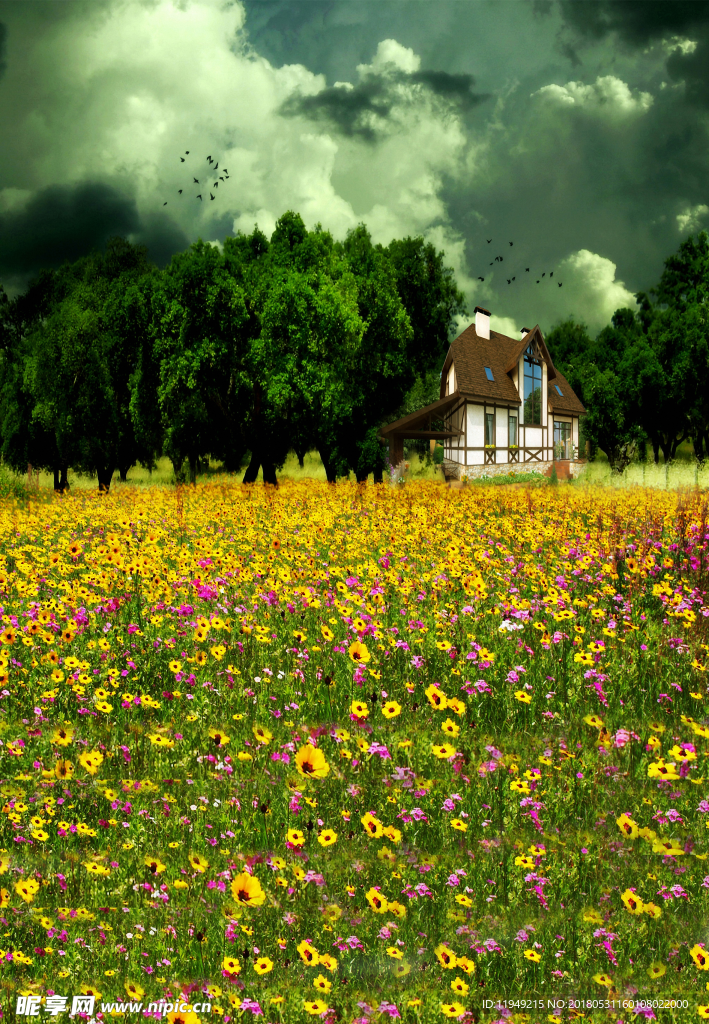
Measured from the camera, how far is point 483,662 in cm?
489

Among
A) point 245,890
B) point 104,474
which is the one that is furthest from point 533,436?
point 245,890

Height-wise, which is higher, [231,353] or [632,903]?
[231,353]

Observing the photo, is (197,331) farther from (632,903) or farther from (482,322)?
(632,903)

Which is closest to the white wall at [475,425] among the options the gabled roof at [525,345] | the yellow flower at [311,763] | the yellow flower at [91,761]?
the gabled roof at [525,345]

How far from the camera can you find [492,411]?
3831 cm

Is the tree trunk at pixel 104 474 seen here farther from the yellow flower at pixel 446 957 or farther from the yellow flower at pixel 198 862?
the yellow flower at pixel 446 957

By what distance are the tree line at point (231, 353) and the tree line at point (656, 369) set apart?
1590 cm

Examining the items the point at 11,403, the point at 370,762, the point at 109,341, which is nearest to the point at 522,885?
the point at 370,762

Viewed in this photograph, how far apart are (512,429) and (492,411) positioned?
2.70m

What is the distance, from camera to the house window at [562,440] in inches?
1727

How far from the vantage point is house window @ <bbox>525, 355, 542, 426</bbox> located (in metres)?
41.4

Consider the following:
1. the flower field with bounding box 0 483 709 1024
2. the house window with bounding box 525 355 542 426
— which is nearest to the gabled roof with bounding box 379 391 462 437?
the house window with bounding box 525 355 542 426

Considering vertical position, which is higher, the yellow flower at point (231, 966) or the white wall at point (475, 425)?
the white wall at point (475, 425)

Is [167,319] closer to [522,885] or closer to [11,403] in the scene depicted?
[11,403]
